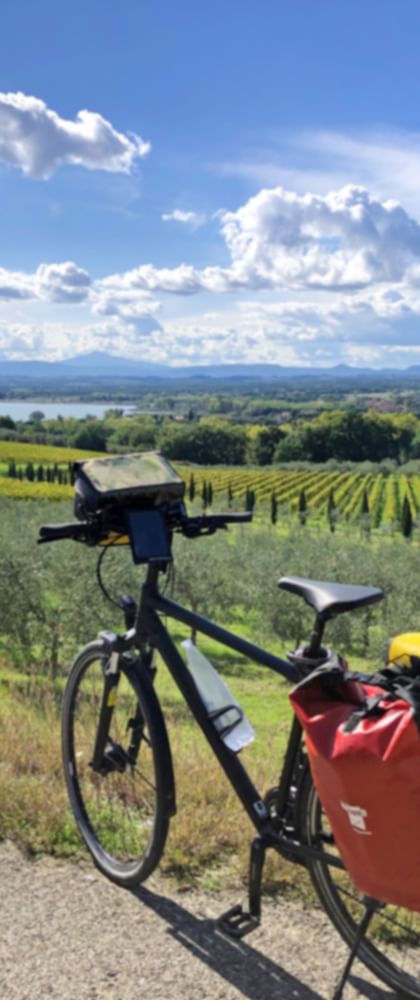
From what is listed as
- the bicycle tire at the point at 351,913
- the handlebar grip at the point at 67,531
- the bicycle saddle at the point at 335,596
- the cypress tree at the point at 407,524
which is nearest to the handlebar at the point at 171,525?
the handlebar grip at the point at 67,531

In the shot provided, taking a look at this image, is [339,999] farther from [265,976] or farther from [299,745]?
[299,745]

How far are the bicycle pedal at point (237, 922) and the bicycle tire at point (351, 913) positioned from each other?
0.24 m

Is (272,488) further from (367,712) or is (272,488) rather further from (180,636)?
(367,712)

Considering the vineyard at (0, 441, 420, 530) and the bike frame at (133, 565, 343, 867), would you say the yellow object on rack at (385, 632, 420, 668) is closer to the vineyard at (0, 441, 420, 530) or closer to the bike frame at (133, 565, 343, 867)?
the bike frame at (133, 565, 343, 867)

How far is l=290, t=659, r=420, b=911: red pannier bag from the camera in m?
A: 2.06

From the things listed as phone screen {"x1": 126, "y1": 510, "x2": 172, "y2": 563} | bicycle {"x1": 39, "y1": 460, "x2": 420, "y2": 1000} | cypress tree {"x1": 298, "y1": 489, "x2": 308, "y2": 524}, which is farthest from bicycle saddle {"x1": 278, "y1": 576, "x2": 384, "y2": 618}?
cypress tree {"x1": 298, "y1": 489, "x2": 308, "y2": 524}

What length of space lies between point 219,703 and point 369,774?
A: 3.27 feet

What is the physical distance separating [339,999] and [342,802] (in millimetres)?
659

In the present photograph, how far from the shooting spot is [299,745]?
278cm

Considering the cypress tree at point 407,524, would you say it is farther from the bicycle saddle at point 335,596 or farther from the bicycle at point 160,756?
the bicycle saddle at point 335,596

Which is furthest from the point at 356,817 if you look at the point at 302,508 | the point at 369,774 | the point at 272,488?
the point at 272,488

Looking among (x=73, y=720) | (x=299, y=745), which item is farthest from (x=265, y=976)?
(x=73, y=720)

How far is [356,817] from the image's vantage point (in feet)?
7.20

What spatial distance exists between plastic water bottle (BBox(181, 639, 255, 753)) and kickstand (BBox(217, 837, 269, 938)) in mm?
351
